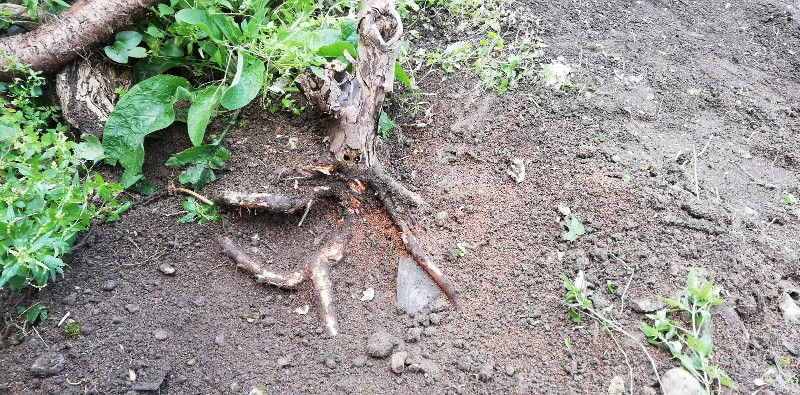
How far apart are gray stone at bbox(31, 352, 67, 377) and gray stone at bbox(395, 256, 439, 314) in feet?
3.75

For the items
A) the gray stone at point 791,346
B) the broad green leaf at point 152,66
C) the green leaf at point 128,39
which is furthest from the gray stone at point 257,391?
the gray stone at point 791,346

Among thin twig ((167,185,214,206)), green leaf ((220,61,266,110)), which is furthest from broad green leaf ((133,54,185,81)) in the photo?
thin twig ((167,185,214,206))

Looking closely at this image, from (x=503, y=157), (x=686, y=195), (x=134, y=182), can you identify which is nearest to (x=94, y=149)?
(x=134, y=182)

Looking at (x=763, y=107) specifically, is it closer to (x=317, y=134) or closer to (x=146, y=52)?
(x=317, y=134)

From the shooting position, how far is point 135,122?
92.4 inches

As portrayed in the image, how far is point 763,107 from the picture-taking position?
9.84 ft

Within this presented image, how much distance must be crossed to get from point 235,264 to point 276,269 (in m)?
0.16

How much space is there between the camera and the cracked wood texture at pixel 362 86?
2117 millimetres

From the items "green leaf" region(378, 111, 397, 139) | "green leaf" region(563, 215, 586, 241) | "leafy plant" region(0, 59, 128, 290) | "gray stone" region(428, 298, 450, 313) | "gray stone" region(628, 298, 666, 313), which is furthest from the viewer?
"green leaf" region(378, 111, 397, 139)

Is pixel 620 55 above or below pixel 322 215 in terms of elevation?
above

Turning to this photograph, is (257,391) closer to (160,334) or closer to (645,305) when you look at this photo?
(160,334)

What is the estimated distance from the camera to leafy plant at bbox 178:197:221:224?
224cm

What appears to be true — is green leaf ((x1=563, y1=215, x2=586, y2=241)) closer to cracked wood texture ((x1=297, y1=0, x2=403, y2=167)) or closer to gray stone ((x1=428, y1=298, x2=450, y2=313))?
gray stone ((x1=428, y1=298, x2=450, y2=313))

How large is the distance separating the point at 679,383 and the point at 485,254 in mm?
815
